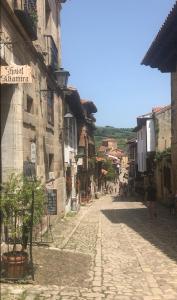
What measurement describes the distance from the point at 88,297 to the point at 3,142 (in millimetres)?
4269

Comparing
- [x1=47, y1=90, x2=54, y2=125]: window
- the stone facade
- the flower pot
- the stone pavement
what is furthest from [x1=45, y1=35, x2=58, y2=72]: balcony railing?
the flower pot

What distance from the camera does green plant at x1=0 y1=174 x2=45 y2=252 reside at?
23.8ft

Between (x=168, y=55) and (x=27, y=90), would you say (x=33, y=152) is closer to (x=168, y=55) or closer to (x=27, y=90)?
(x=27, y=90)

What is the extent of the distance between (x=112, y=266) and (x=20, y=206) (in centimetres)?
261

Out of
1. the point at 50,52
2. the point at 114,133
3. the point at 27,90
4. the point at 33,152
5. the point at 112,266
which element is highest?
the point at 114,133

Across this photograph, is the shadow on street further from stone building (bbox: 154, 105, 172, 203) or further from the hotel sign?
stone building (bbox: 154, 105, 172, 203)

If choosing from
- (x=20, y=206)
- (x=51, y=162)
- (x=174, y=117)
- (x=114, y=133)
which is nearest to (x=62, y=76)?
(x=51, y=162)

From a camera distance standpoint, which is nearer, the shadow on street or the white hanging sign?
the shadow on street

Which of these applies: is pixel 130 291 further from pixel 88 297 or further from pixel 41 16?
pixel 41 16

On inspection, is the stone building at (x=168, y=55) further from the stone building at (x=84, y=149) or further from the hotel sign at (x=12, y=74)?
the stone building at (x=84, y=149)

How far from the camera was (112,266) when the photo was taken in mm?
9133

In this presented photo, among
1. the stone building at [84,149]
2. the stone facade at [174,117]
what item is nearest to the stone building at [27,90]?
the stone facade at [174,117]

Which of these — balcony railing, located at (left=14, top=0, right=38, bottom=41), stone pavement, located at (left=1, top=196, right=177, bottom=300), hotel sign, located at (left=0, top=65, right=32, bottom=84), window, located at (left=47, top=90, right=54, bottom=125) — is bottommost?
stone pavement, located at (left=1, top=196, right=177, bottom=300)

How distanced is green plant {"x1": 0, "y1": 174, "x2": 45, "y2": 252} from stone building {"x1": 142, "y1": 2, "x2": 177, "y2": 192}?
23.4ft
